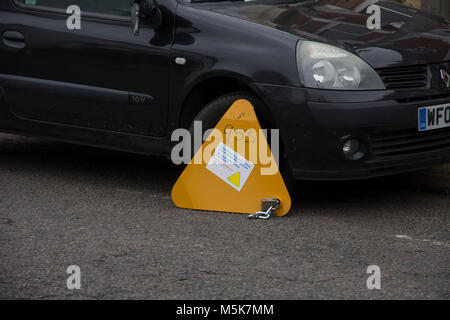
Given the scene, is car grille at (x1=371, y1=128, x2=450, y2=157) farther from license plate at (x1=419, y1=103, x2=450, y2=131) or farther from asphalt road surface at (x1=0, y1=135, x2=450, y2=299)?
asphalt road surface at (x1=0, y1=135, x2=450, y2=299)

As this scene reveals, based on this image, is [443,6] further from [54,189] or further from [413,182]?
[54,189]

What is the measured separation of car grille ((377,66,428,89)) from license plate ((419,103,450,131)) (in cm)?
15

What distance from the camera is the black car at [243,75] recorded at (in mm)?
5082

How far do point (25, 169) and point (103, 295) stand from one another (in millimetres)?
2945

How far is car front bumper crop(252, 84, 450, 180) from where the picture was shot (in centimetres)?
502

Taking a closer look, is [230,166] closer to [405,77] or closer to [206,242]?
[206,242]

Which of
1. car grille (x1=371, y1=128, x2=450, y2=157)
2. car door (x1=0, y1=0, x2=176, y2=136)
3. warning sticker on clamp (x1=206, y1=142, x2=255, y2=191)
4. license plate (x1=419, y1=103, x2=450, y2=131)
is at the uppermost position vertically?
car door (x1=0, y1=0, x2=176, y2=136)

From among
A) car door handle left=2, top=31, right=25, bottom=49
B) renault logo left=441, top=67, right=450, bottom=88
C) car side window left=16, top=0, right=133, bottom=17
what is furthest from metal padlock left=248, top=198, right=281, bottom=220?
car door handle left=2, top=31, right=25, bottom=49

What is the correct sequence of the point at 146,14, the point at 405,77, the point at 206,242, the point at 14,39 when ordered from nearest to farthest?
the point at 206,242 → the point at 405,77 → the point at 146,14 → the point at 14,39

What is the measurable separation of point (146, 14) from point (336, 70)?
126 centimetres

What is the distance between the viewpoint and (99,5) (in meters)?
5.90

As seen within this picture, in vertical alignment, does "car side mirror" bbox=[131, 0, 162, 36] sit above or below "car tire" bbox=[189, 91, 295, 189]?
above

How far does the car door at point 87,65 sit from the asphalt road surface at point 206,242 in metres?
0.52

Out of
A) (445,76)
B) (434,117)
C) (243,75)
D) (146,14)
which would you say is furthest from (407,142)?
(146,14)
